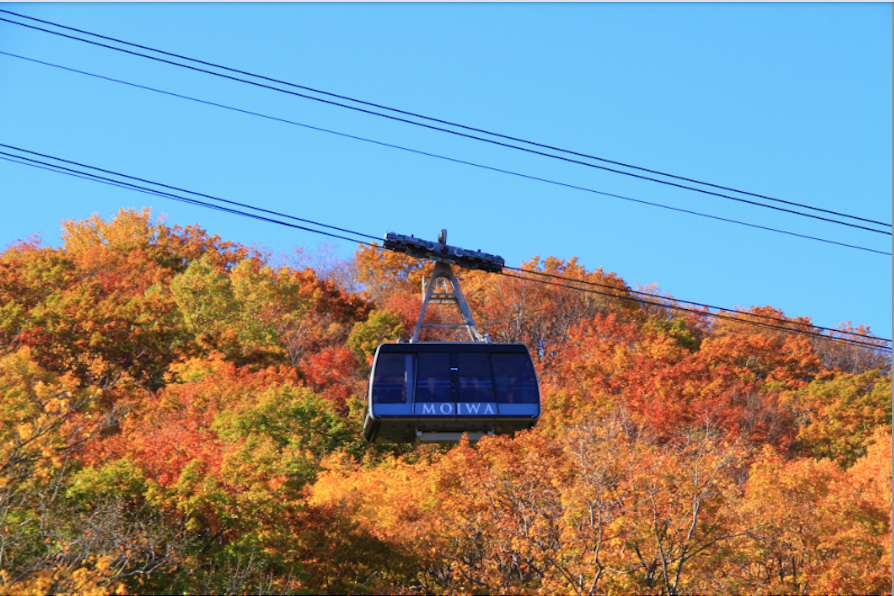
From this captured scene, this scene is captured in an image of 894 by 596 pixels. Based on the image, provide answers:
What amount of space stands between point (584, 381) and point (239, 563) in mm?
31096

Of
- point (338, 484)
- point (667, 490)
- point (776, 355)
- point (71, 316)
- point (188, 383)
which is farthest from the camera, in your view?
A: point (776, 355)

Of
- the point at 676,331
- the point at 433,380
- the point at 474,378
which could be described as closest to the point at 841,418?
the point at 676,331

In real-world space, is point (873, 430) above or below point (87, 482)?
above

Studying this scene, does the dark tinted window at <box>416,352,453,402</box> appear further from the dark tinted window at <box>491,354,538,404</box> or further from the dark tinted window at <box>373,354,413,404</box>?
the dark tinted window at <box>491,354,538,404</box>

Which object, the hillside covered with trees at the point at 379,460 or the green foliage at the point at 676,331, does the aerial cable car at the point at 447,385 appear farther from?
the green foliage at the point at 676,331

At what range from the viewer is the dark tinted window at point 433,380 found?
1866cm

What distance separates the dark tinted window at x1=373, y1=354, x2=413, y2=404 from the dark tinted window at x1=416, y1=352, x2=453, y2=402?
0.23m

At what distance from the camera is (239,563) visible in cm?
2600

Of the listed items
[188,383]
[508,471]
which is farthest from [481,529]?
[188,383]

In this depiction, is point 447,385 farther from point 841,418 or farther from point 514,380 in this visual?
point 841,418

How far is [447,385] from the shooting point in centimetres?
1873

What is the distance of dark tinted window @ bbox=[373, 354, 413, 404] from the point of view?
1859 centimetres

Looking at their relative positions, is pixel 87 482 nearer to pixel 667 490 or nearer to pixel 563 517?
pixel 563 517

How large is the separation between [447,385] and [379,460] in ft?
78.5
